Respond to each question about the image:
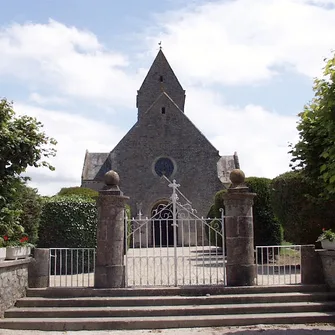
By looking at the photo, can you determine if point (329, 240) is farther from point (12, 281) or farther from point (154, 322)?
point (12, 281)

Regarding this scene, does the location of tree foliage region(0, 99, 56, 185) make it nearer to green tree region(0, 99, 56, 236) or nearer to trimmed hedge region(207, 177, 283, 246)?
green tree region(0, 99, 56, 236)

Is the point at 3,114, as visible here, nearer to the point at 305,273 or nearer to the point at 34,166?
the point at 34,166

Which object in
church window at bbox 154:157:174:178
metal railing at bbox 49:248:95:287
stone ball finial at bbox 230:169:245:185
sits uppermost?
church window at bbox 154:157:174:178

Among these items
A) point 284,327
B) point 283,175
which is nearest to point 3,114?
point 284,327

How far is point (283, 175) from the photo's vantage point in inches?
631

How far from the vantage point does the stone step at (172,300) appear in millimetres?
9281

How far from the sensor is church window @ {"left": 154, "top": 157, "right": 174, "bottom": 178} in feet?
107

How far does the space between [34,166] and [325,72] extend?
6.07 metres

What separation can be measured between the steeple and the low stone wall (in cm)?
3146

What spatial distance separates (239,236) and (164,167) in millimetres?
22861

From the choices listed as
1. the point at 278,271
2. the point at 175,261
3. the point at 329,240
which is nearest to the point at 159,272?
the point at 278,271

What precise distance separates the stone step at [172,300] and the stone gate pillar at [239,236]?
0.62 metres

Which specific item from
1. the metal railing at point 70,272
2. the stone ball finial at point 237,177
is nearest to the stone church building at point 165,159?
the metal railing at point 70,272

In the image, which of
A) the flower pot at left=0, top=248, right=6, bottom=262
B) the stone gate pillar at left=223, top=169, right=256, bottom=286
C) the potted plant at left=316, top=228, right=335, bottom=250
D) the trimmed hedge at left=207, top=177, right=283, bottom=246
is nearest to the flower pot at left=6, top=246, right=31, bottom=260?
the flower pot at left=0, top=248, right=6, bottom=262
